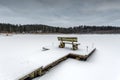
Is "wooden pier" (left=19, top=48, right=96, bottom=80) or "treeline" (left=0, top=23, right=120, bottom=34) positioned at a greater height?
"treeline" (left=0, top=23, right=120, bottom=34)

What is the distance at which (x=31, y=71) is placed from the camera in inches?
142

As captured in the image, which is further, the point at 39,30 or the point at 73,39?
the point at 39,30

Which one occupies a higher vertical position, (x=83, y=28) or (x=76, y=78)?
(x=83, y=28)

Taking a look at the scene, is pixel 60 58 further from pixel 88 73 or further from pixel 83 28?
pixel 83 28

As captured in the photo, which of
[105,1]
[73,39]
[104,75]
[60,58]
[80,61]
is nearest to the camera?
[104,75]

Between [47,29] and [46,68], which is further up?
[47,29]

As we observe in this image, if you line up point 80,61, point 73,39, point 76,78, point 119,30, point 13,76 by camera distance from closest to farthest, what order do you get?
1. point 13,76
2. point 76,78
3. point 80,61
4. point 73,39
5. point 119,30

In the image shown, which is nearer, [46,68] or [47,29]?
[46,68]

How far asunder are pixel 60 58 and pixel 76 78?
1881 mm

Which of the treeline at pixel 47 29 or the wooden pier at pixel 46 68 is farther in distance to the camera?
the treeline at pixel 47 29

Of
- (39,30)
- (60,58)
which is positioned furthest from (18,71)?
(39,30)

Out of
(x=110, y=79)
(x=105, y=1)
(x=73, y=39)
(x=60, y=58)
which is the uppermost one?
(x=105, y=1)

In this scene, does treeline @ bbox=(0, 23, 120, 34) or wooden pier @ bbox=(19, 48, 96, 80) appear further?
treeline @ bbox=(0, 23, 120, 34)

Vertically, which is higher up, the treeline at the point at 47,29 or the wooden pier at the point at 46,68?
the treeline at the point at 47,29
